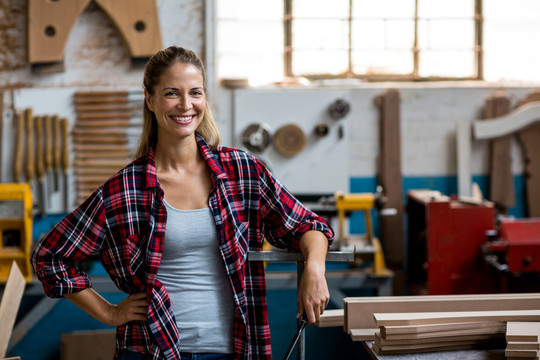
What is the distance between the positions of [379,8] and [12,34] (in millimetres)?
2272

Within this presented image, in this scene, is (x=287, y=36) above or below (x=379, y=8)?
below

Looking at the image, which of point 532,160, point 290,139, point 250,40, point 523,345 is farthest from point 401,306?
point 250,40

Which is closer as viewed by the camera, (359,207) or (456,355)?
(456,355)

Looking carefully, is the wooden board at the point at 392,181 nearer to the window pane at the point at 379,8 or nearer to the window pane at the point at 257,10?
the window pane at the point at 379,8

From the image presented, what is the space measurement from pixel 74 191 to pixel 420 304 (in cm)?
274

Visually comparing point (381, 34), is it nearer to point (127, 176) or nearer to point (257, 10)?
point (257, 10)

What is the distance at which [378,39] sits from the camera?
407 centimetres

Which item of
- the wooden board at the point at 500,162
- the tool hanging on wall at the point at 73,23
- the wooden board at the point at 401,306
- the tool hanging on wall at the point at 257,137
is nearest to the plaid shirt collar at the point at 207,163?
the wooden board at the point at 401,306

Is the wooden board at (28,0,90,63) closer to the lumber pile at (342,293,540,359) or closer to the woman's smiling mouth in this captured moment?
the woman's smiling mouth

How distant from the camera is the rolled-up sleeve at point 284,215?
1.66 metres

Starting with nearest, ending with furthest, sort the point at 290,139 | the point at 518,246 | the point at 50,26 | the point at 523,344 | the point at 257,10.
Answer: the point at 523,344 → the point at 518,246 → the point at 50,26 → the point at 290,139 → the point at 257,10

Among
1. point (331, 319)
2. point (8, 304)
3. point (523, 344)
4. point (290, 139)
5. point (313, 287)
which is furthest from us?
point (290, 139)

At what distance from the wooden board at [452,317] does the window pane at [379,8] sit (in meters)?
2.79

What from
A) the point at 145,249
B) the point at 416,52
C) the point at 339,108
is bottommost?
the point at 145,249
